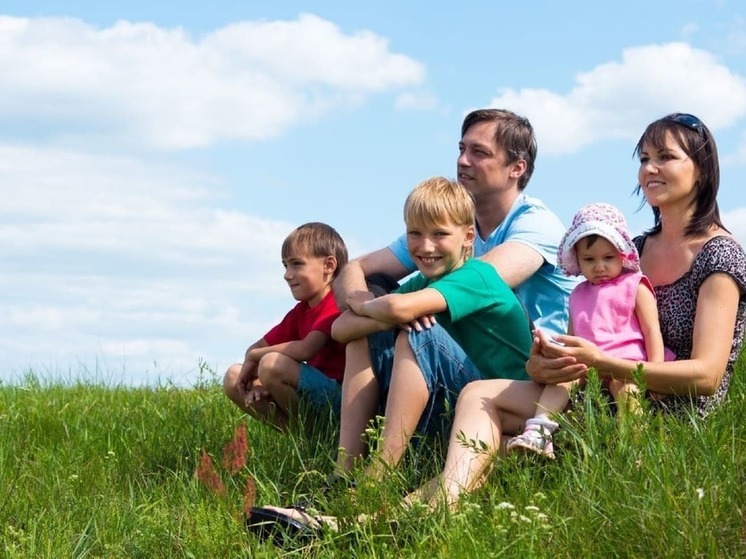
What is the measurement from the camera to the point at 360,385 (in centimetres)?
521

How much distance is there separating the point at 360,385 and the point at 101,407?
369 cm

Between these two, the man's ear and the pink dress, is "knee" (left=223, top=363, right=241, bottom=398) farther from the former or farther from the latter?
the pink dress

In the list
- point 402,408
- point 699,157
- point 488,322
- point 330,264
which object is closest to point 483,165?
point 330,264

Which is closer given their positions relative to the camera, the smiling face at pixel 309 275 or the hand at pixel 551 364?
the hand at pixel 551 364

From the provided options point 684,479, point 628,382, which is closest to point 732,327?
point 628,382

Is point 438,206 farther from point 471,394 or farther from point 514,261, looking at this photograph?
point 471,394

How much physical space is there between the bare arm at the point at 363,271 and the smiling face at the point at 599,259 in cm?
130

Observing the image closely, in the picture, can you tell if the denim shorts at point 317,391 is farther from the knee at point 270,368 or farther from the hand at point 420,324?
the hand at point 420,324

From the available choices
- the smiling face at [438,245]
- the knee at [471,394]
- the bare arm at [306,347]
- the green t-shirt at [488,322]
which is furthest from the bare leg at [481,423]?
the bare arm at [306,347]

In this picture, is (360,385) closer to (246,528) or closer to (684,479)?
(246,528)

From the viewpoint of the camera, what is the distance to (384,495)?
14.5 feet

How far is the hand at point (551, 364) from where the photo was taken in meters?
4.59

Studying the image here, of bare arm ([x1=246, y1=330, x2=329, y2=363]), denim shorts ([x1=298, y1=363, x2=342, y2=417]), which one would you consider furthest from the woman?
bare arm ([x1=246, y1=330, x2=329, y2=363])

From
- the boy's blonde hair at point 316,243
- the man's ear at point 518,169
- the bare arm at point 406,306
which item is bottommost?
the bare arm at point 406,306
